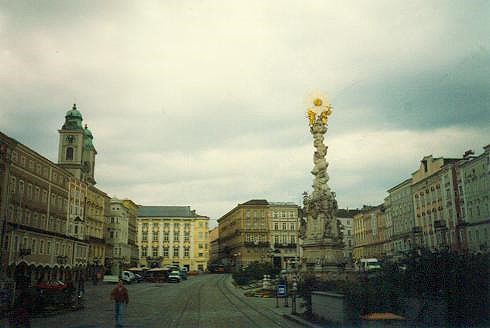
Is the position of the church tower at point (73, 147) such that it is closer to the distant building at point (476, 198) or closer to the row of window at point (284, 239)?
the row of window at point (284, 239)

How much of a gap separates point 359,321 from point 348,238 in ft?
371

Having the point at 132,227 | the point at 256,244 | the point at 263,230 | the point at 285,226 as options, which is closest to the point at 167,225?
the point at 132,227

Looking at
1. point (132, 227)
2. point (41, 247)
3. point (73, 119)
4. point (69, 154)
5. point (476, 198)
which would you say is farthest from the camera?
point (132, 227)

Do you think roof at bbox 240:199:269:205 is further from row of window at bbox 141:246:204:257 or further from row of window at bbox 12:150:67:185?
row of window at bbox 12:150:67:185

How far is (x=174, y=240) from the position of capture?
151 meters

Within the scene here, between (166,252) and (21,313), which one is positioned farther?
(166,252)

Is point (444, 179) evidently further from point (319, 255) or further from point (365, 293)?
point (365, 293)

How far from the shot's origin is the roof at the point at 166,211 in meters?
158

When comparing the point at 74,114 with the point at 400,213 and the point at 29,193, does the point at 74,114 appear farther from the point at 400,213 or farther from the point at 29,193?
the point at 400,213

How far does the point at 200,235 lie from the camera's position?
152250 millimetres

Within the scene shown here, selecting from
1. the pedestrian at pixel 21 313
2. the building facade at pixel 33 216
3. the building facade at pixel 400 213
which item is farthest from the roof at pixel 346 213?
the pedestrian at pixel 21 313

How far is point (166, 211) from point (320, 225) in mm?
117905

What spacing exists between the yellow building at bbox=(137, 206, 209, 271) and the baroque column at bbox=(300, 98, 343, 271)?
103 m

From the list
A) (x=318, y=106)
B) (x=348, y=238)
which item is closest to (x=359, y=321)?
(x=318, y=106)
